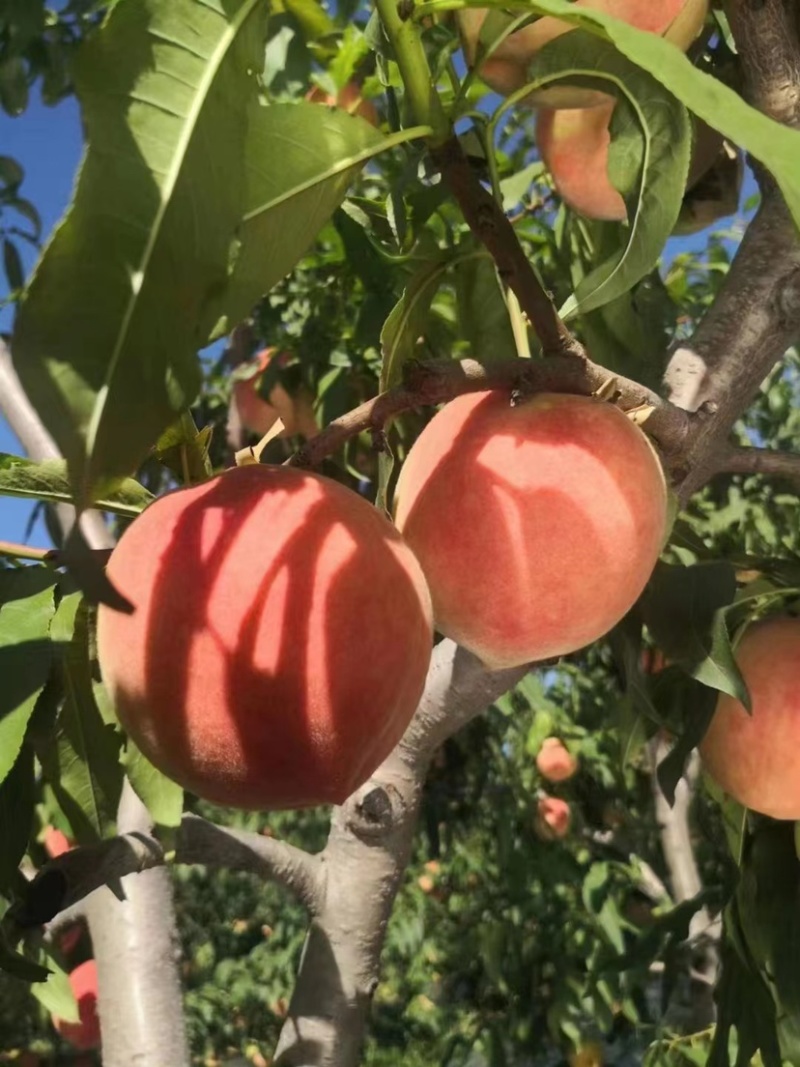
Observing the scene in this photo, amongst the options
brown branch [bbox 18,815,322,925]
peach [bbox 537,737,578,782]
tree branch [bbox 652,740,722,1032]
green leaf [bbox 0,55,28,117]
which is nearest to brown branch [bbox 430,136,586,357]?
brown branch [bbox 18,815,322,925]

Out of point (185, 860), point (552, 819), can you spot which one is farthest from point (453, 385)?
point (552, 819)

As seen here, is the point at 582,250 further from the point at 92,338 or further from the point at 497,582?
the point at 92,338

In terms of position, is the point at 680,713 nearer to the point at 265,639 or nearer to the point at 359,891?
the point at 359,891

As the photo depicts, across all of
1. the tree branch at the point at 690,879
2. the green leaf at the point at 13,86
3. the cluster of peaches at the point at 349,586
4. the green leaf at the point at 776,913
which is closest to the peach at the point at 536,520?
the cluster of peaches at the point at 349,586

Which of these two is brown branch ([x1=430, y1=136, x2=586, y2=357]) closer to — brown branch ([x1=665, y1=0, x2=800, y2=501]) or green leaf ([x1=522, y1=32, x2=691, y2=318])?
green leaf ([x1=522, y1=32, x2=691, y2=318])

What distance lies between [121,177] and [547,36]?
339 mm

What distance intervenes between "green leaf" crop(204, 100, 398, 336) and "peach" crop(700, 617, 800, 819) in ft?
1.90

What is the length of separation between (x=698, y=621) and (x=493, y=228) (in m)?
0.32

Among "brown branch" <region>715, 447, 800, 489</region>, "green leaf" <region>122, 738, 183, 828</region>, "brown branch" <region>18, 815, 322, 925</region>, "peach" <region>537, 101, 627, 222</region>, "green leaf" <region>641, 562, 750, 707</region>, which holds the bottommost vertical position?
"brown branch" <region>18, 815, 322, 925</region>

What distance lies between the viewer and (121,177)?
356 millimetres

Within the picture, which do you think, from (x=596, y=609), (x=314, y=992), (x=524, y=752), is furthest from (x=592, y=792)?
(x=596, y=609)

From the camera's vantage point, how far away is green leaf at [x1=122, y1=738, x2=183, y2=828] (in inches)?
25.5

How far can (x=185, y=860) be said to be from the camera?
2.64 ft

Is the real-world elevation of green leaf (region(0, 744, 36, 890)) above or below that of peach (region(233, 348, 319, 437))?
above
